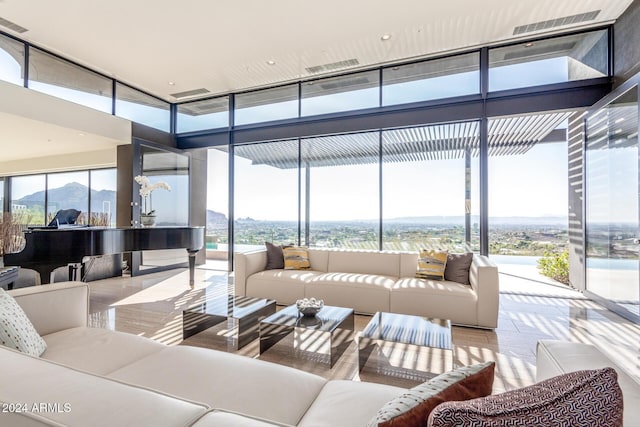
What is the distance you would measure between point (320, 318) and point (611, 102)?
14.0 ft

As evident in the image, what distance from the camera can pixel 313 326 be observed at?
2.41 m

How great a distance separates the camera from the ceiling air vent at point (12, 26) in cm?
390

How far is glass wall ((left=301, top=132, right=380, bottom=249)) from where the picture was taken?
16.9 ft

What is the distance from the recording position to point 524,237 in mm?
5246

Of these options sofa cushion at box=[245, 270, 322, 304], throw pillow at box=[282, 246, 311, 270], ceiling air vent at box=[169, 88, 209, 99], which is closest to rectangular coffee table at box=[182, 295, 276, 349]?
sofa cushion at box=[245, 270, 322, 304]

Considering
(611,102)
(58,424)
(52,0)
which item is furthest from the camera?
(611,102)

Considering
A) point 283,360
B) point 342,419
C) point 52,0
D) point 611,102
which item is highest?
point 52,0

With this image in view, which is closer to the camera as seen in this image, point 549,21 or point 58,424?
point 58,424

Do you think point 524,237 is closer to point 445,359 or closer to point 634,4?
point 634,4

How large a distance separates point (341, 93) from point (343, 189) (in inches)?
64.7

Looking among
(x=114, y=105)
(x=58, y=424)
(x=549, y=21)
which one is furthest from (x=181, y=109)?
(x=58, y=424)

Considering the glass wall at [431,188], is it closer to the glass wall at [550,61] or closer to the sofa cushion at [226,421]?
the glass wall at [550,61]

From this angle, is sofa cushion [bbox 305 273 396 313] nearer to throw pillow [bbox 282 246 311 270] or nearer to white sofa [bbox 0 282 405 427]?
throw pillow [bbox 282 246 311 270]

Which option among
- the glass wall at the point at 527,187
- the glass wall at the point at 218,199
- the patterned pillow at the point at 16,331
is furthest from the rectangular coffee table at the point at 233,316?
the glass wall at the point at 527,187
